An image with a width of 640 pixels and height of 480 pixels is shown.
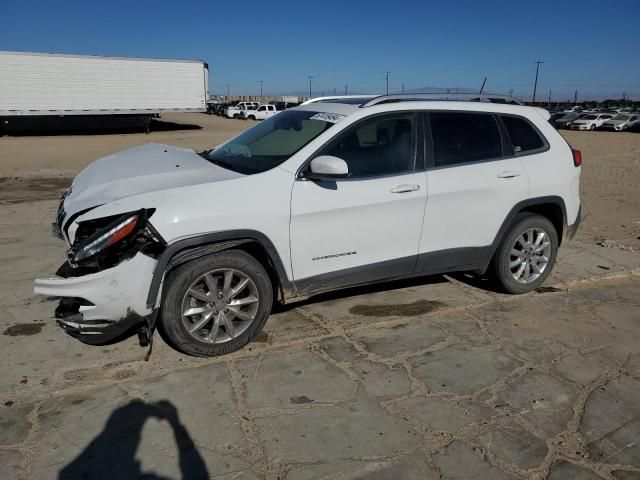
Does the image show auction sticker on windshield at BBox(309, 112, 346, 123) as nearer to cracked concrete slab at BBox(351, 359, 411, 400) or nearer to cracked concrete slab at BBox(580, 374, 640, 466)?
cracked concrete slab at BBox(351, 359, 411, 400)

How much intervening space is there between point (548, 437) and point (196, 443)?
6.44 feet

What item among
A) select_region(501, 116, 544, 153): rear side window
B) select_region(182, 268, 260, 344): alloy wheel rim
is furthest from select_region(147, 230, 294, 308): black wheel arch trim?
select_region(501, 116, 544, 153): rear side window

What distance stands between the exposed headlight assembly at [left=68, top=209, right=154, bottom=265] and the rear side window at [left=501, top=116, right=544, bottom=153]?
3293 mm

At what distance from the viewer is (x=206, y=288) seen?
351 cm

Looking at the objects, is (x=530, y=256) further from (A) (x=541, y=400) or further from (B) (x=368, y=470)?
(B) (x=368, y=470)

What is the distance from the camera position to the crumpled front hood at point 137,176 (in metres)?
3.45

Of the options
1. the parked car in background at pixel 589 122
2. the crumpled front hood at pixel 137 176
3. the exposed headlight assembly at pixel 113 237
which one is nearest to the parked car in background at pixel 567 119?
the parked car in background at pixel 589 122

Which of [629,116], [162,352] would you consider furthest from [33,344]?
Answer: [629,116]

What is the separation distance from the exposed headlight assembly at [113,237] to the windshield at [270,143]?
91 cm

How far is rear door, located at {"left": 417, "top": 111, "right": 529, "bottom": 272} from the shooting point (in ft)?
13.9

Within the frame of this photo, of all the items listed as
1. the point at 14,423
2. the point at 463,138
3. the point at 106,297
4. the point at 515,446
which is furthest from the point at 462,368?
the point at 14,423

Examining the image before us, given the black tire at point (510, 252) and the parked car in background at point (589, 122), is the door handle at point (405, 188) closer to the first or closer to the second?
the black tire at point (510, 252)

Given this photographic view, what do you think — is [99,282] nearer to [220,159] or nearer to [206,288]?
[206,288]

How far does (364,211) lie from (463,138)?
4.03ft
